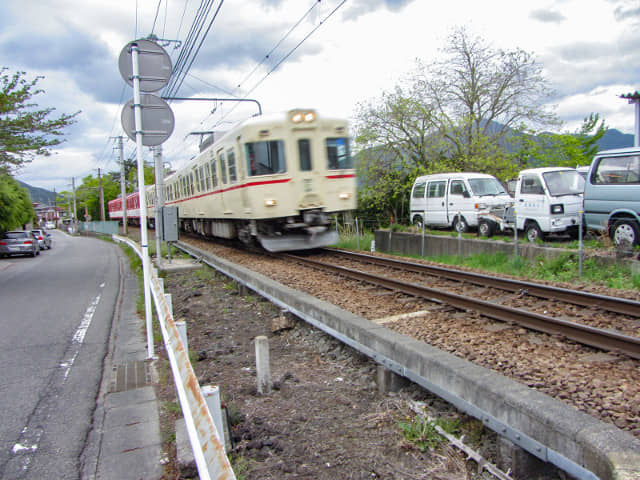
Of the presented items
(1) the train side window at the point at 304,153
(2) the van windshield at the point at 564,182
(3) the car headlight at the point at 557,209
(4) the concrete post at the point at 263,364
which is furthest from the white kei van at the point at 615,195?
(4) the concrete post at the point at 263,364

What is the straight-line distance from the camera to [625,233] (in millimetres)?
8883

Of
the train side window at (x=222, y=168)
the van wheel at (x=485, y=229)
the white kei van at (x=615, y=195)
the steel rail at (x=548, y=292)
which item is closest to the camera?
the steel rail at (x=548, y=292)

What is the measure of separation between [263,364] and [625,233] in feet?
26.4

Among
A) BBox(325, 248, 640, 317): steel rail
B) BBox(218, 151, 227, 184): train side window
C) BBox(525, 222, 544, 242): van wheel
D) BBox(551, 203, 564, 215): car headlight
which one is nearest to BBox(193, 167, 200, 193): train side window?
BBox(218, 151, 227, 184): train side window

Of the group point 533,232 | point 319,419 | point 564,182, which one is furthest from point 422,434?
point 564,182

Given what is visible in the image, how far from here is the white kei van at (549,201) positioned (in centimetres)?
1119

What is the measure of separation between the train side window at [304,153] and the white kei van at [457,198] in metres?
5.81

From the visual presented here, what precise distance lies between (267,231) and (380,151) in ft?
39.3

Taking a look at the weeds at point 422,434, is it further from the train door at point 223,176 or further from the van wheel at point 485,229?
the van wheel at point 485,229

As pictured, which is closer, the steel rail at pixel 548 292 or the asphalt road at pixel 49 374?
the asphalt road at pixel 49 374

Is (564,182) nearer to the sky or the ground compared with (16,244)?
nearer to the sky

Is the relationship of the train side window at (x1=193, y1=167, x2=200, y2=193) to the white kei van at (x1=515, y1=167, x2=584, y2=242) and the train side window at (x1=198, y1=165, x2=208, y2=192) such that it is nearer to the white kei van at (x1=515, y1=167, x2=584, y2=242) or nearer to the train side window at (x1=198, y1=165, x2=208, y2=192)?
the train side window at (x1=198, y1=165, x2=208, y2=192)

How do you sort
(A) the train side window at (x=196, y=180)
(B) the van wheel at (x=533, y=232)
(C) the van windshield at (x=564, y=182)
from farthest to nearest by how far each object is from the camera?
(A) the train side window at (x=196, y=180) < (B) the van wheel at (x=533, y=232) < (C) the van windshield at (x=564, y=182)

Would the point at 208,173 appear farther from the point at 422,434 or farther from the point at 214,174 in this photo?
the point at 422,434
